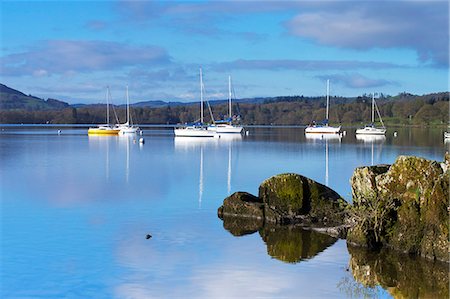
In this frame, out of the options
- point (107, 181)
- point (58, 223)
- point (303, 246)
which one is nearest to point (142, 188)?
point (107, 181)

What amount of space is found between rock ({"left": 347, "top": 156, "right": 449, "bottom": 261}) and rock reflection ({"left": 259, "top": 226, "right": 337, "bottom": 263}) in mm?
1071

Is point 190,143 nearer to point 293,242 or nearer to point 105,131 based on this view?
point 105,131

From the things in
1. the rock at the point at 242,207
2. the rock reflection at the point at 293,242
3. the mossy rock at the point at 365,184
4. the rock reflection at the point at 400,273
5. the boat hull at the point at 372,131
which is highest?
the mossy rock at the point at 365,184

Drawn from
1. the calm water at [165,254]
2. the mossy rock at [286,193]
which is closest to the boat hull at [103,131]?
the calm water at [165,254]

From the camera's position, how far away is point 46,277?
1593cm

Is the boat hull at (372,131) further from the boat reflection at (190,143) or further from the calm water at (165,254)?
the calm water at (165,254)

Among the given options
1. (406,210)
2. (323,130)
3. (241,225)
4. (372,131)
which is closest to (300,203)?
(241,225)

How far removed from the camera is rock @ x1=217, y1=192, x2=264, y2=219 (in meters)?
23.1

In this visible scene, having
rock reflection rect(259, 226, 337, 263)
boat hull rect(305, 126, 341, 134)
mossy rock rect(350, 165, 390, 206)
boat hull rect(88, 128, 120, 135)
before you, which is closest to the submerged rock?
rock reflection rect(259, 226, 337, 263)

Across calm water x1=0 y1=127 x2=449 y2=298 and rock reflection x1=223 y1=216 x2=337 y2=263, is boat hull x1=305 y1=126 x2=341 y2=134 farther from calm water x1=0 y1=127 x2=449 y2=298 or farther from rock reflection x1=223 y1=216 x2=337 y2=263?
rock reflection x1=223 y1=216 x2=337 y2=263

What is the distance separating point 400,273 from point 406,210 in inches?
93.8

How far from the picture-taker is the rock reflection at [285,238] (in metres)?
18.6

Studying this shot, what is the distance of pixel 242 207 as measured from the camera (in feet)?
77.2

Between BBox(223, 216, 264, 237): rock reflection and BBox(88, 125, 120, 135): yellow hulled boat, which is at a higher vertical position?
BBox(88, 125, 120, 135): yellow hulled boat
